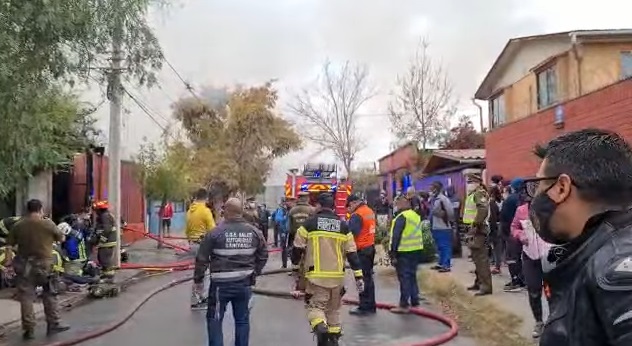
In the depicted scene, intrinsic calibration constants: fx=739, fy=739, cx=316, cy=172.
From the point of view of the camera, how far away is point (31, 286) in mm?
9109

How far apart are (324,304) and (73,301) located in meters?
6.13

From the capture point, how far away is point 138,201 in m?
26.9

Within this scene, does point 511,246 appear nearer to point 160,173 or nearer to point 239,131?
point 160,173

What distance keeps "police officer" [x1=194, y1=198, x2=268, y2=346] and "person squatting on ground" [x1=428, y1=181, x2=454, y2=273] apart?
22.7 feet

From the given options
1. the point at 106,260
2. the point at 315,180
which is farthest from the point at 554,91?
the point at 315,180

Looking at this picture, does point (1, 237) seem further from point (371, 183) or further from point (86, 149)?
point (371, 183)

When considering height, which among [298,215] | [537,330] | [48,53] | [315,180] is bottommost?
[537,330]

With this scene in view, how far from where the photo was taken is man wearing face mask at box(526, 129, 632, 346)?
162 cm

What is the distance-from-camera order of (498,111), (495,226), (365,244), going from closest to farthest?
(365,244)
(495,226)
(498,111)

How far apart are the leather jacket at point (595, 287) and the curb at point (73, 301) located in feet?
28.5

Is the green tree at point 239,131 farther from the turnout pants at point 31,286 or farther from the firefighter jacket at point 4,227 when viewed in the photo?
the turnout pants at point 31,286

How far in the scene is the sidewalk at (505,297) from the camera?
8.84 meters

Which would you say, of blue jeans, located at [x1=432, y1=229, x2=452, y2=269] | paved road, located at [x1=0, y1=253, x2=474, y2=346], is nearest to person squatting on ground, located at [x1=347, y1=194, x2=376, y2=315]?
paved road, located at [x1=0, y1=253, x2=474, y2=346]

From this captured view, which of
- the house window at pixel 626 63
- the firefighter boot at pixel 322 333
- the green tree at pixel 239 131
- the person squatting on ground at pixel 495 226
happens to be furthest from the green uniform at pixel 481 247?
the green tree at pixel 239 131
